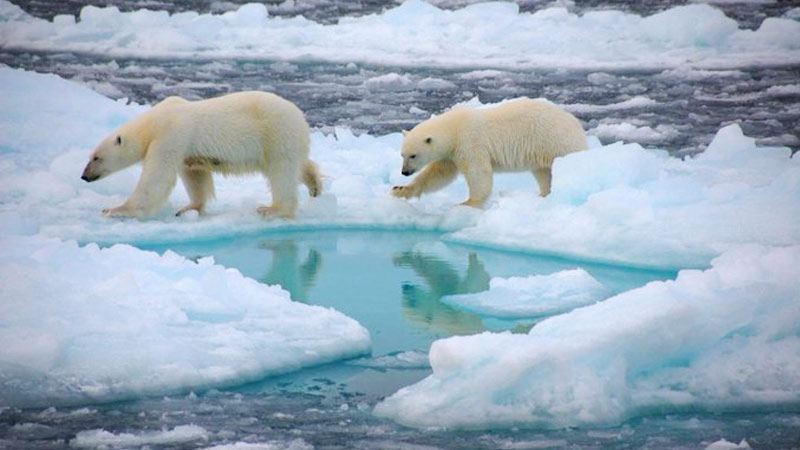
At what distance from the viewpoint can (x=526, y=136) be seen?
269 inches

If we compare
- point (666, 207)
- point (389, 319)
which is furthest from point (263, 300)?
point (666, 207)

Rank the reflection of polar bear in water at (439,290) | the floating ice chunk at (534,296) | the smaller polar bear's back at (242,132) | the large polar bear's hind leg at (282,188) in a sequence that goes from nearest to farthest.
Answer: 1. the reflection of polar bear in water at (439,290)
2. the floating ice chunk at (534,296)
3. the smaller polar bear's back at (242,132)
4. the large polar bear's hind leg at (282,188)

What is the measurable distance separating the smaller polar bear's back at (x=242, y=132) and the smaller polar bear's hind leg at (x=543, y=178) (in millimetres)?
1459

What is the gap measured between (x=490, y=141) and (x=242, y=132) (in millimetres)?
1393

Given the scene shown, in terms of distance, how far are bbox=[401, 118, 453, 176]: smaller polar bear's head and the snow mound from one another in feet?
7.11

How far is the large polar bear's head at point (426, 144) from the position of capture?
6.73m

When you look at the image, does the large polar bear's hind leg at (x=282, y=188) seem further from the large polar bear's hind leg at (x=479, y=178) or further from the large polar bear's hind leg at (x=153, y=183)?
the large polar bear's hind leg at (x=479, y=178)

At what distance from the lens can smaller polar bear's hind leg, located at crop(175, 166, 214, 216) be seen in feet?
21.4

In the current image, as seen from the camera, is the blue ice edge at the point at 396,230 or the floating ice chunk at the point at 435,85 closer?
the blue ice edge at the point at 396,230

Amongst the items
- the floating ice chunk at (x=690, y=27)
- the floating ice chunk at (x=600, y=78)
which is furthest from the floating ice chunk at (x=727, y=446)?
the floating ice chunk at (x=690, y=27)

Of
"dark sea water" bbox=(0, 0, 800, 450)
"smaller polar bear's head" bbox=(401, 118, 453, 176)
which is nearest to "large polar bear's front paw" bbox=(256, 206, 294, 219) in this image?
"dark sea water" bbox=(0, 0, 800, 450)

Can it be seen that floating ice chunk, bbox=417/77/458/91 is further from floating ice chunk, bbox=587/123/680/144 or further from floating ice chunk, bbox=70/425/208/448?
floating ice chunk, bbox=70/425/208/448

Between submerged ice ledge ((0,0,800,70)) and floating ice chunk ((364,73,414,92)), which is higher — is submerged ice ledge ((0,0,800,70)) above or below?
above

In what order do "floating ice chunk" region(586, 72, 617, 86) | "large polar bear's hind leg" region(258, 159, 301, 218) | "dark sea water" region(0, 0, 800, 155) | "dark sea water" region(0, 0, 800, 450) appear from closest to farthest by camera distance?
"dark sea water" region(0, 0, 800, 450) < "large polar bear's hind leg" region(258, 159, 301, 218) < "dark sea water" region(0, 0, 800, 155) < "floating ice chunk" region(586, 72, 617, 86)
